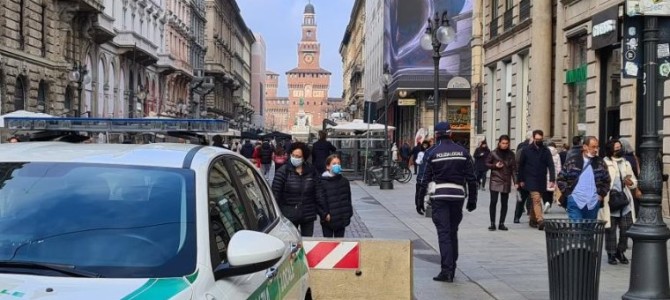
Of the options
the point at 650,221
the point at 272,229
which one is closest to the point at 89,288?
the point at 272,229

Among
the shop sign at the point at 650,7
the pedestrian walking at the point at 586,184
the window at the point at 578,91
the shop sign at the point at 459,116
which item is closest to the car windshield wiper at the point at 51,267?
the shop sign at the point at 650,7

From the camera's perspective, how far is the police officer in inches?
346

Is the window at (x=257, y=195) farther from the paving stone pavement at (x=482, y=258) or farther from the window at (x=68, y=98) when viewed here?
the window at (x=68, y=98)

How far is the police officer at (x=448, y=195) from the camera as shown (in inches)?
346

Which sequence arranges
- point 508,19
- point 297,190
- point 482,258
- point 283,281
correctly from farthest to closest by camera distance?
point 508,19 → point 482,258 → point 297,190 → point 283,281

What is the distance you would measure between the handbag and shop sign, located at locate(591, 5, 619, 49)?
777cm

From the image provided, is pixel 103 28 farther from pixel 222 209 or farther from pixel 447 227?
pixel 222 209

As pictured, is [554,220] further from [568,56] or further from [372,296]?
[568,56]

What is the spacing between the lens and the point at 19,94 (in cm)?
3278

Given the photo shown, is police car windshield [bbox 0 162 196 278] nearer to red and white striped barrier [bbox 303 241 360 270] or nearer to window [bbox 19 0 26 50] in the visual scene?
red and white striped barrier [bbox 303 241 360 270]

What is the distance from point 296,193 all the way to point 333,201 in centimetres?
45

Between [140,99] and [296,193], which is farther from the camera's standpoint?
[140,99]

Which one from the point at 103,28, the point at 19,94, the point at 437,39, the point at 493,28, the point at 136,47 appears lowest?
the point at 19,94

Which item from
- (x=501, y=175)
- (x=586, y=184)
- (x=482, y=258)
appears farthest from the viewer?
(x=501, y=175)
